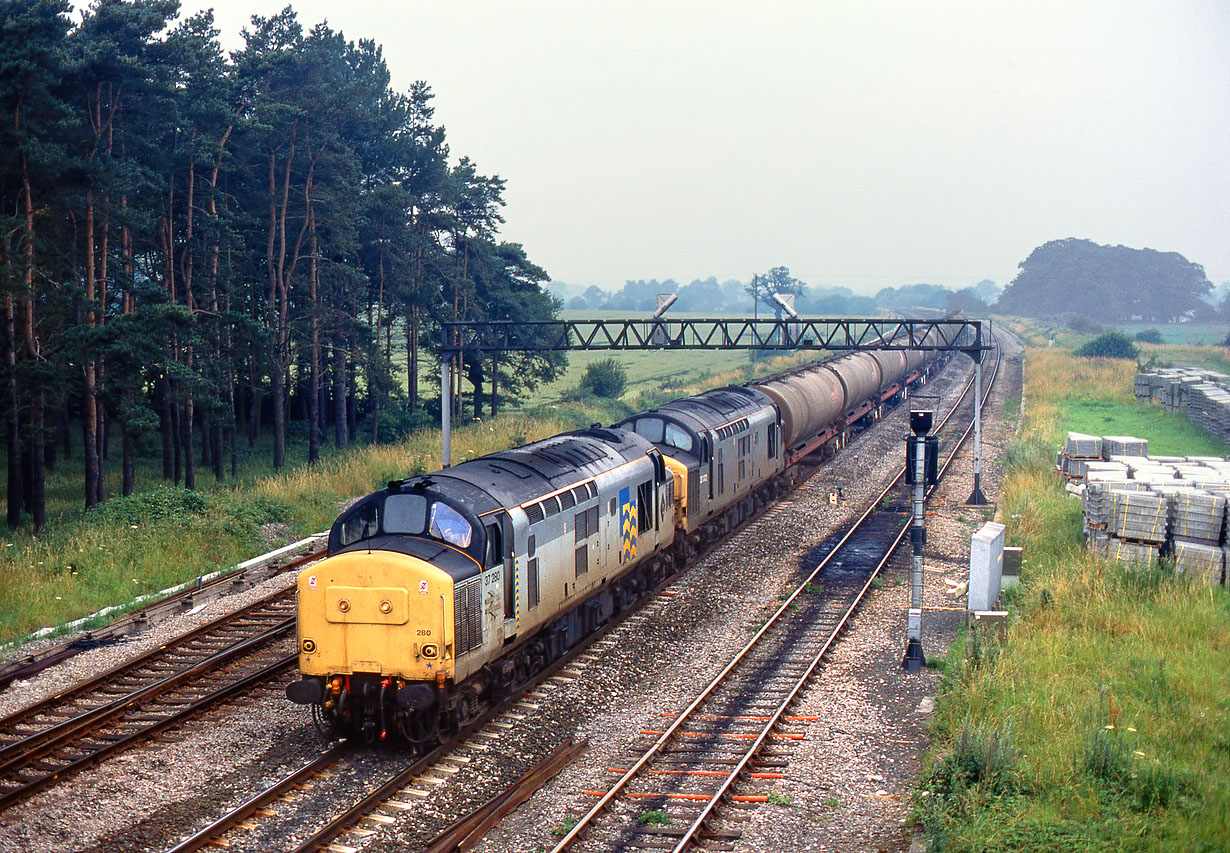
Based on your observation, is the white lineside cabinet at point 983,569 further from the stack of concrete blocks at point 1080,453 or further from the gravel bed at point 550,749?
the stack of concrete blocks at point 1080,453

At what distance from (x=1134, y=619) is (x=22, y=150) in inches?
1147

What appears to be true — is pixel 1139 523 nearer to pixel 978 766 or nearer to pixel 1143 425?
pixel 978 766

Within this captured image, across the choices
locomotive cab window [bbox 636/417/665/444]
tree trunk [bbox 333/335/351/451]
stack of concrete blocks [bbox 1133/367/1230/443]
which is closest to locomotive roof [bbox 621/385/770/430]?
locomotive cab window [bbox 636/417/665/444]

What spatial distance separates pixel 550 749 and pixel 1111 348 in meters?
93.5

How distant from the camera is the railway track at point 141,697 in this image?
1541cm

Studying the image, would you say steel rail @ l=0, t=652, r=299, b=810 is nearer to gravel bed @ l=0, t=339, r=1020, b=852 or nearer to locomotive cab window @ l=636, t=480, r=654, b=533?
gravel bed @ l=0, t=339, r=1020, b=852

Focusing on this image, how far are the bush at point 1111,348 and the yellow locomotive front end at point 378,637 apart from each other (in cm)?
9216

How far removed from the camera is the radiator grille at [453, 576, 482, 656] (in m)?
15.5

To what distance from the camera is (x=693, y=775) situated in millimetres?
15398

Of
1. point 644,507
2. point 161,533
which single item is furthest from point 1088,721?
point 161,533

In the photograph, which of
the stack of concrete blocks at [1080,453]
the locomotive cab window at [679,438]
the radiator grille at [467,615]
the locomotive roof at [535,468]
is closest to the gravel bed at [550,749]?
the radiator grille at [467,615]

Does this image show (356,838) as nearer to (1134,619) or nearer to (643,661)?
(643,661)

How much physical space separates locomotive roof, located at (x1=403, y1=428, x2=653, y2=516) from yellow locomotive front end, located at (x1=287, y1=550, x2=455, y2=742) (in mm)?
1575

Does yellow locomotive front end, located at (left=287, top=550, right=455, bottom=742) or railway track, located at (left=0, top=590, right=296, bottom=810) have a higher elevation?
yellow locomotive front end, located at (left=287, top=550, right=455, bottom=742)
